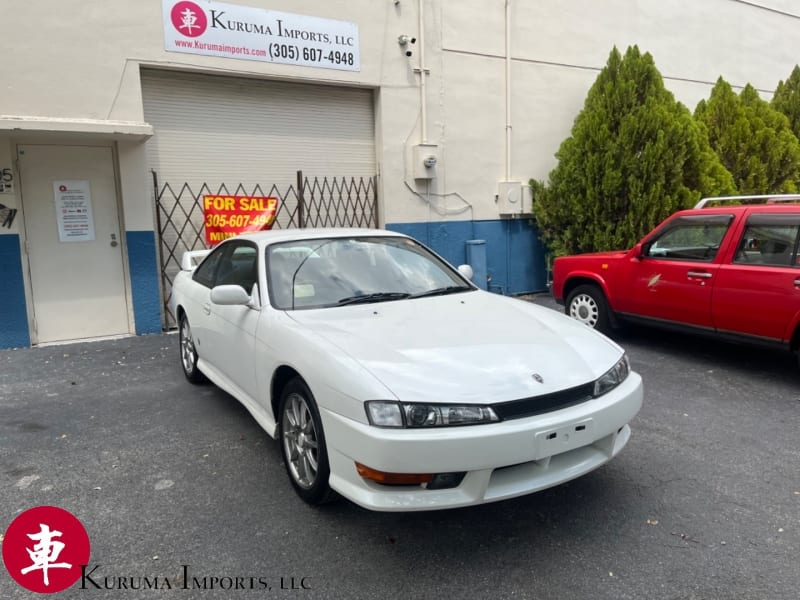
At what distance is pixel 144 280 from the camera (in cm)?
750

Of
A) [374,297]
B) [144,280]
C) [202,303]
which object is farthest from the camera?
[144,280]

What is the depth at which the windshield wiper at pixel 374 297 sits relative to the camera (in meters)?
3.70

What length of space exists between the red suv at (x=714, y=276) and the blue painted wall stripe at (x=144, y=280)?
17.3 feet

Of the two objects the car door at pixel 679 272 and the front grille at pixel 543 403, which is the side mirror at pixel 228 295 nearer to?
the front grille at pixel 543 403

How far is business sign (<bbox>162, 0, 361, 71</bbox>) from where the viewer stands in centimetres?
734

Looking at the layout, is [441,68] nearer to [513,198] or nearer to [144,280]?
[513,198]

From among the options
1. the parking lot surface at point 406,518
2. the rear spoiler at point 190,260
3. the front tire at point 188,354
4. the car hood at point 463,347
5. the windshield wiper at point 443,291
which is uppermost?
the rear spoiler at point 190,260

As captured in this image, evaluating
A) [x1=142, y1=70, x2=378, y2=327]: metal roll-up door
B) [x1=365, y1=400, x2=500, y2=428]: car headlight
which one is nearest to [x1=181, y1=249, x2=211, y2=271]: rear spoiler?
→ [x1=142, y1=70, x2=378, y2=327]: metal roll-up door

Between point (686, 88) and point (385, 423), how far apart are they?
12.1m

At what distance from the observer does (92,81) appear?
693 cm

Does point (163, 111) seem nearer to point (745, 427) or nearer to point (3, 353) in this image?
point (3, 353)

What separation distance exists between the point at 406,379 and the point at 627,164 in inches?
297

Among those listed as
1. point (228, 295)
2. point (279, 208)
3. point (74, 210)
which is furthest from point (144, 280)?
point (228, 295)
